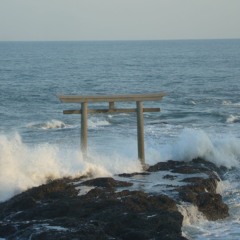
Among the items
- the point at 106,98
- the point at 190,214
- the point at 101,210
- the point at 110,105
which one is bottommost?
the point at 190,214

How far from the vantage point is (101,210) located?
11688 millimetres

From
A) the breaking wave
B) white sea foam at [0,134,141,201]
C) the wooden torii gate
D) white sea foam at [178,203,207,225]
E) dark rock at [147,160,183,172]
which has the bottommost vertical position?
white sea foam at [178,203,207,225]

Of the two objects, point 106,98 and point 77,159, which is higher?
point 106,98

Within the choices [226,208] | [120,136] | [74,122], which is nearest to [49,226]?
[226,208]

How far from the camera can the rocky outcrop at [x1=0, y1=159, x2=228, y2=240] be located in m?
10.6

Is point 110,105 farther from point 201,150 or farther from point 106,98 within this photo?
point 201,150

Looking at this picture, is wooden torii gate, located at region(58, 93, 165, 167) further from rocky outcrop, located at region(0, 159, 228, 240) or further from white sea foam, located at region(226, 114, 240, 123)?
white sea foam, located at region(226, 114, 240, 123)

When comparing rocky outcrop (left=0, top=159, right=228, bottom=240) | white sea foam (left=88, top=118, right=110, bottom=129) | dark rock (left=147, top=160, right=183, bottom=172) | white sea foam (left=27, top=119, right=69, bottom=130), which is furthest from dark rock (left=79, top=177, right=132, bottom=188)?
white sea foam (left=27, top=119, right=69, bottom=130)

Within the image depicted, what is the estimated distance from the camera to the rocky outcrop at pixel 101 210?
1061 centimetres

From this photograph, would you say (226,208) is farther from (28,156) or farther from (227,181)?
(28,156)

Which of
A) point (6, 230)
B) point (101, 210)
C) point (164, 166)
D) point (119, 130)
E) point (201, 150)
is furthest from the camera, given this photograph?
point (119, 130)

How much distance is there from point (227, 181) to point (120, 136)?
787 cm

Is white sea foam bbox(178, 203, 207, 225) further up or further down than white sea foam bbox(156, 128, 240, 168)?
further down

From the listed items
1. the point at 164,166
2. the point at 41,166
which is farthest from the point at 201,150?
the point at 41,166
